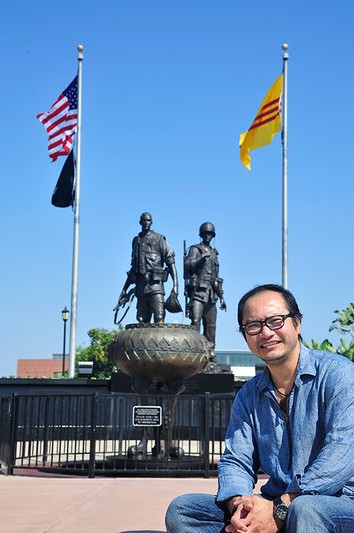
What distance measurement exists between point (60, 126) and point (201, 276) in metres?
7.55

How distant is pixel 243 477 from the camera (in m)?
2.74

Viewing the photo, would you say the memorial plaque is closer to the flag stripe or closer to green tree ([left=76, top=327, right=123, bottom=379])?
the flag stripe

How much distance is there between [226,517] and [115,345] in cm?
649

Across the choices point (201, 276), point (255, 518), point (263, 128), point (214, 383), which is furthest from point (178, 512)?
point (263, 128)

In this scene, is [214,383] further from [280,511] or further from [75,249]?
[280,511]

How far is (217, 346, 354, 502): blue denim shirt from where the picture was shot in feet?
8.32

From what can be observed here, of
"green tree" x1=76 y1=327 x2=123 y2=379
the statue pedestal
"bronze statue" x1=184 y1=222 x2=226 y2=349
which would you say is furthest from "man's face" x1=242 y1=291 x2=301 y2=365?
"green tree" x1=76 y1=327 x2=123 y2=379

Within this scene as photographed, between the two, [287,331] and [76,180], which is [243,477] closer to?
[287,331]

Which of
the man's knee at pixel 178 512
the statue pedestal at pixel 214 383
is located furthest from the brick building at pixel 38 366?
the man's knee at pixel 178 512

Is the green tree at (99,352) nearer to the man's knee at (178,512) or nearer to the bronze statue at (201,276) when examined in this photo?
the bronze statue at (201,276)

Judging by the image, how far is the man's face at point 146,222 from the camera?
14.7 meters

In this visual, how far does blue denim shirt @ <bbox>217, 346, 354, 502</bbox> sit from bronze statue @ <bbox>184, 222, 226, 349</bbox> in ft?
45.8

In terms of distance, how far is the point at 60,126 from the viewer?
861 inches

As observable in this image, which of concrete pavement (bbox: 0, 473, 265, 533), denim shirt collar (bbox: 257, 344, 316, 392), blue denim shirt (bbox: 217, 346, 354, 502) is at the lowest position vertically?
concrete pavement (bbox: 0, 473, 265, 533)
